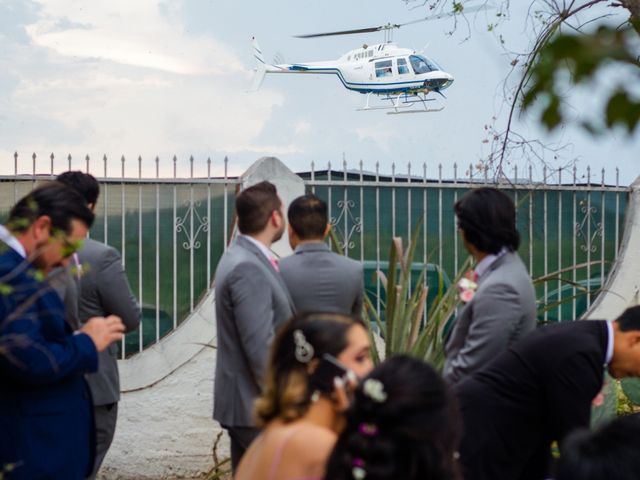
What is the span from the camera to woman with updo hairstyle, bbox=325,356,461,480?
2.57m

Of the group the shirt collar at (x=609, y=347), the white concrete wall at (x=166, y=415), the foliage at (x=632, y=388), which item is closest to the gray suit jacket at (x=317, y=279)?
the shirt collar at (x=609, y=347)

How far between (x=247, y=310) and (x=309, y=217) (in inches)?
30.3

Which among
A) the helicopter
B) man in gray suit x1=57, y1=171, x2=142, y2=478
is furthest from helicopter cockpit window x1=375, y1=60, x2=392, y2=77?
man in gray suit x1=57, y1=171, x2=142, y2=478

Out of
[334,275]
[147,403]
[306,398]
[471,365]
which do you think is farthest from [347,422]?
[147,403]

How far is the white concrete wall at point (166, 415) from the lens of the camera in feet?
26.0

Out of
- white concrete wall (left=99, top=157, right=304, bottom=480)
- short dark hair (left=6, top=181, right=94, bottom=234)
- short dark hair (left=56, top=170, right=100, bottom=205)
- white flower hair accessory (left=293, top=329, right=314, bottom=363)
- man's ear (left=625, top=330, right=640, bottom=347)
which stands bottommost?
white concrete wall (left=99, top=157, right=304, bottom=480)

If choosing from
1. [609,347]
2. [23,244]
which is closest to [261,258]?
[23,244]

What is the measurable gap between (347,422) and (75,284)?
2574mm

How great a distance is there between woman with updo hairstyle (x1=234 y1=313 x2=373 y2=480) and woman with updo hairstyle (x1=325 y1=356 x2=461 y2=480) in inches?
3.8

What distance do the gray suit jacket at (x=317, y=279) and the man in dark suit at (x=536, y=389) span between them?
129cm

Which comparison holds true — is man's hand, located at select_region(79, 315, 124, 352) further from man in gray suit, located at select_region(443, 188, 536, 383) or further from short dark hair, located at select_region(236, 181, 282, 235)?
man in gray suit, located at select_region(443, 188, 536, 383)

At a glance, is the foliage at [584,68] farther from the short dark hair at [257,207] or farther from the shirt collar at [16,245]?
the short dark hair at [257,207]

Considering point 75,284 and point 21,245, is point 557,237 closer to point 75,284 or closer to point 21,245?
point 75,284

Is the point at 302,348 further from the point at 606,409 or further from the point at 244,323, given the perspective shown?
the point at 606,409
